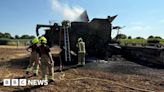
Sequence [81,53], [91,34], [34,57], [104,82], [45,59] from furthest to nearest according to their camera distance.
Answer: [91,34] < [81,53] < [34,57] < [104,82] < [45,59]

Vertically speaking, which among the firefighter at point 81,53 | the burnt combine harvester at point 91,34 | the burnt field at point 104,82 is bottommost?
the burnt field at point 104,82

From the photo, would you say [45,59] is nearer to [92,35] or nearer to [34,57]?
[34,57]

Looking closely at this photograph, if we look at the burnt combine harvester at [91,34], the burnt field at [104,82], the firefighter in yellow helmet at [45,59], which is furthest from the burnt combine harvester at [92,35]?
the firefighter in yellow helmet at [45,59]

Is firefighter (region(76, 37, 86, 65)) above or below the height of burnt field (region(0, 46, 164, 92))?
above

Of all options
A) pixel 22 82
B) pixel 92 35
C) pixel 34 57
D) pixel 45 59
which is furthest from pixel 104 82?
pixel 92 35

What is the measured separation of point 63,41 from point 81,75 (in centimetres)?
825

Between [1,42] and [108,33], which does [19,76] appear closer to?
[108,33]

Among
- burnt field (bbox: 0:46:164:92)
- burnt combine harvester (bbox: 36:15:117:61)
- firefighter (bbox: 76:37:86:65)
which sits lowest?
burnt field (bbox: 0:46:164:92)

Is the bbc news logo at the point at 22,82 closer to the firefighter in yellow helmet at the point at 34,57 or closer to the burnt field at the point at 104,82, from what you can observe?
the burnt field at the point at 104,82

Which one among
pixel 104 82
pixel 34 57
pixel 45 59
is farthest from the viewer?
pixel 34 57

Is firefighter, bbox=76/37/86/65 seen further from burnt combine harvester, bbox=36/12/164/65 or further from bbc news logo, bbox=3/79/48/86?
bbc news logo, bbox=3/79/48/86

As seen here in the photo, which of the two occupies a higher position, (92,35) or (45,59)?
(92,35)

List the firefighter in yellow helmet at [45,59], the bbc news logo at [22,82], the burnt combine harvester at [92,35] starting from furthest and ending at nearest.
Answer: the burnt combine harvester at [92,35] < the firefighter in yellow helmet at [45,59] < the bbc news logo at [22,82]

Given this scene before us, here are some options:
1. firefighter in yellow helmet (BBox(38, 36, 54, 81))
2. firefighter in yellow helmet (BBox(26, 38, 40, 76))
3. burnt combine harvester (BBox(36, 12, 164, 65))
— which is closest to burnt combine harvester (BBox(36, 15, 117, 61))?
burnt combine harvester (BBox(36, 12, 164, 65))
